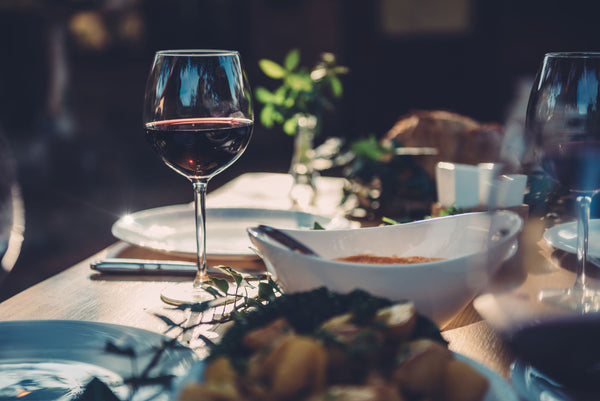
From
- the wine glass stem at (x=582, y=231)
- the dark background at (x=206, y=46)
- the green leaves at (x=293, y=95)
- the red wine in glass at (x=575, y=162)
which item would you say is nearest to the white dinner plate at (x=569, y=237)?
the wine glass stem at (x=582, y=231)

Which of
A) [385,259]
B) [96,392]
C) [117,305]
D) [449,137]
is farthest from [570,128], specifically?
[449,137]

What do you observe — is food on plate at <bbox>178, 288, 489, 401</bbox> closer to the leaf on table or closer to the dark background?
the leaf on table

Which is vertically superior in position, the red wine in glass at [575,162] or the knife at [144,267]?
the red wine in glass at [575,162]

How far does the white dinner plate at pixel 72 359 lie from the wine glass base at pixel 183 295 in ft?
0.54

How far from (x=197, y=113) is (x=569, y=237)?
0.55 metres

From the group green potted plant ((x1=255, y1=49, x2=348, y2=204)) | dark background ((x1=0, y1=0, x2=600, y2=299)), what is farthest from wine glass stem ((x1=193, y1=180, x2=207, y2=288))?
dark background ((x1=0, y1=0, x2=600, y2=299))

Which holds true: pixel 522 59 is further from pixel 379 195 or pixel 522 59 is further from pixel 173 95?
pixel 173 95

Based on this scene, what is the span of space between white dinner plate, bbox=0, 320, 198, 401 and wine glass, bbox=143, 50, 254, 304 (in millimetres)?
178

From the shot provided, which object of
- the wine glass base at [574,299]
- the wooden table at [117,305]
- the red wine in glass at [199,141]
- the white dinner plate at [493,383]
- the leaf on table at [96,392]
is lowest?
the wooden table at [117,305]

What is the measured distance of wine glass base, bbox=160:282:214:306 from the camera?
0.74m

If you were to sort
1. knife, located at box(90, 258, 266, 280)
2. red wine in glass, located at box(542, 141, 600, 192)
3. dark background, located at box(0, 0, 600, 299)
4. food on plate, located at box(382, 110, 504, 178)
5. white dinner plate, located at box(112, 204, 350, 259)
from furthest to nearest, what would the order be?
dark background, located at box(0, 0, 600, 299) < food on plate, located at box(382, 110, 504, 178) < white dinner plate, located at box(112, 204, 350, 259) < knife, located at box(90, 258, 266, 280) < red wine in glass, located at box(542, 141, 600, 192)

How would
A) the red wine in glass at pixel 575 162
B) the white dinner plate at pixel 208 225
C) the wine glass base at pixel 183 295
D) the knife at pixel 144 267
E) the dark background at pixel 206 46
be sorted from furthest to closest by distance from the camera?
the dark background at pixel 206 46, the white dinner plate at pixel 208 225, the knife at pixel 144 267, the wine glass base at pixel 183 295, the red wine in glass at pixel 575 162

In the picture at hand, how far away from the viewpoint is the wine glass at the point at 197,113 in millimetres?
745

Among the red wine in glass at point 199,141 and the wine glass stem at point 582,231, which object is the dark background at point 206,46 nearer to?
the red wine in glass at point 199,141
